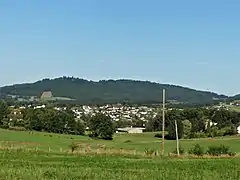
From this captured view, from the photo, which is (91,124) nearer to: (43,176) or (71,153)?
(71,153)

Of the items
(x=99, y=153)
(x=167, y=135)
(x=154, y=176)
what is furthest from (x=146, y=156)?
(x=167, y=135)

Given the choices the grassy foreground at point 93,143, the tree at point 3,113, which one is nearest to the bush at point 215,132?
the grassy foreground at point 93,143

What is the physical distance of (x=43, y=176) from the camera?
21469 millimetres

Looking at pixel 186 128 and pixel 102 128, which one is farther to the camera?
pixel 186 128

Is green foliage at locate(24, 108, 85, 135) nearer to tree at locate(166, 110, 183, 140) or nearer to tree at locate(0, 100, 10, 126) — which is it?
tree at locate(0, 100, 10, 126)

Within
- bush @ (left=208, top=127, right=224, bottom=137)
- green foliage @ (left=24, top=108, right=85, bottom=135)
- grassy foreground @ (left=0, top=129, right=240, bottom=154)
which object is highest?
green foliage @ (left=24, top=108, right=85, bottom=135)

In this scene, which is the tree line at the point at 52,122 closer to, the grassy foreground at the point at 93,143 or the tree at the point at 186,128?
the tree at the point at 186,128

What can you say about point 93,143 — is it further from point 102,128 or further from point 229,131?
point 229,131

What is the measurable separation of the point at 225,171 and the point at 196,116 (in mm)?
104709

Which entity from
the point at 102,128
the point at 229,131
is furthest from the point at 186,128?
the point at 102,128

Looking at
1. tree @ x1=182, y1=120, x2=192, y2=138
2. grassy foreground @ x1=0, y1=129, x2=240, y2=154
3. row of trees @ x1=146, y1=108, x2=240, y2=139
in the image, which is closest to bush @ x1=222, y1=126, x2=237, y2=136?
row of trees @ x1=146, y1=108, x2=240, y2=139

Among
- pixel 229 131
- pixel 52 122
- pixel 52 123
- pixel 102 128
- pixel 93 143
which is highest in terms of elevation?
pixel 52 122

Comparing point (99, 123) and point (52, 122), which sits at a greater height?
point (52, 122)

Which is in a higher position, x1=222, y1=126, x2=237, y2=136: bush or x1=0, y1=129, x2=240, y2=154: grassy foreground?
x1=222, y1=126, x2=237, y2=136: bush
